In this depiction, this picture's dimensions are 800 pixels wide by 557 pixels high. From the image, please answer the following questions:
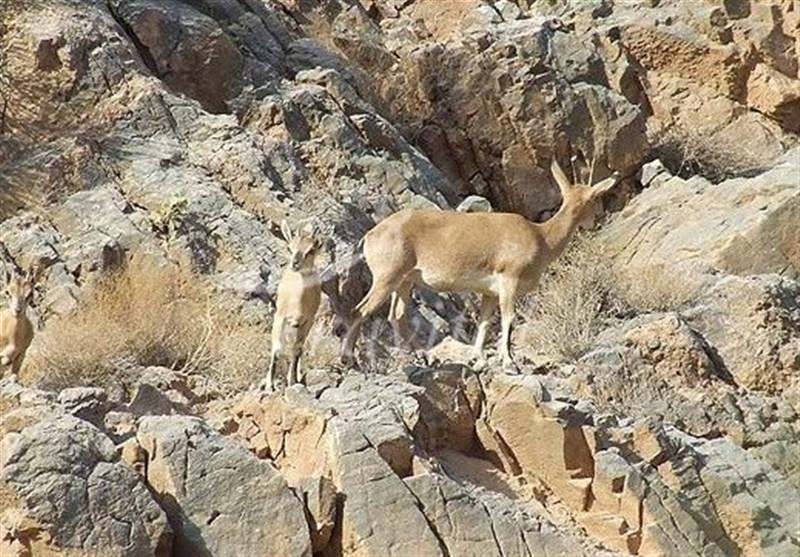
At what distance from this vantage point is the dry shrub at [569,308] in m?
13.2

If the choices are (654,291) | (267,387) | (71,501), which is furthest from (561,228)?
(71,501)

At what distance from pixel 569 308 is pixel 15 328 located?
5.36m

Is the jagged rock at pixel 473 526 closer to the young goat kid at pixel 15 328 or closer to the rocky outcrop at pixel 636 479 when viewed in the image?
the rocky outcrop at pixel 636 479

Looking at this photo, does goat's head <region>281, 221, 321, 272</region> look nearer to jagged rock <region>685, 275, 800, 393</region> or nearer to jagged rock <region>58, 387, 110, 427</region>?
jagged rock <region>58, 387, 110, 427</region>

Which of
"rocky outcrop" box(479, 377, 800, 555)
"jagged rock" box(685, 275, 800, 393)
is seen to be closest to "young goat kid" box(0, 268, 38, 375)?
"rocky outcrop" box(479, 377, 800, 555)

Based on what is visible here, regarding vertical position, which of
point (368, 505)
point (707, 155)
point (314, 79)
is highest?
point (368, 505)

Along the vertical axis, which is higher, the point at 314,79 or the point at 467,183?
the point at 314,79

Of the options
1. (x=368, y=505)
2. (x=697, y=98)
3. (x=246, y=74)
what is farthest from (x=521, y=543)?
(x=697, y=98)

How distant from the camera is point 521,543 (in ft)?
29.0

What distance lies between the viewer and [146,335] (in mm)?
12047

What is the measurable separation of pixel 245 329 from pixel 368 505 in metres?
4.37

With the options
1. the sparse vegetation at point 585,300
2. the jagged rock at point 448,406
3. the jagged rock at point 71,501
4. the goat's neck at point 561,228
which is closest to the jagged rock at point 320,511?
the jagged rock at point 71,501

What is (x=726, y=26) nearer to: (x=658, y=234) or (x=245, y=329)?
(x=658, y=234)

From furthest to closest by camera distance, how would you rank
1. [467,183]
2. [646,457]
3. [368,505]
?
[467,183], [646,457], [368,505]
